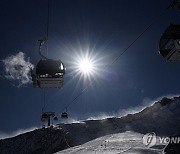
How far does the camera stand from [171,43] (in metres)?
10.9

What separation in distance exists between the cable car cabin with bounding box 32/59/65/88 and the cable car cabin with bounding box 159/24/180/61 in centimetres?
435

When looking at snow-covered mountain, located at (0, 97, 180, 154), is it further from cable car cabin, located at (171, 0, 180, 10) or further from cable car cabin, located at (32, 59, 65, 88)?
cable car cabin, located at (171, 0, 180, 10)

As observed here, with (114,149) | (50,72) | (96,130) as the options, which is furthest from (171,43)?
(96,130)

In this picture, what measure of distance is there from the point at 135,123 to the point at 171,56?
3505 inches

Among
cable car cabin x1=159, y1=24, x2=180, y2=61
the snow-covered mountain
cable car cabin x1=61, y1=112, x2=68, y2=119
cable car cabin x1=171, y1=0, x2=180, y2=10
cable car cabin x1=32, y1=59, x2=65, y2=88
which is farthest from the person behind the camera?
the snow-covered mountain

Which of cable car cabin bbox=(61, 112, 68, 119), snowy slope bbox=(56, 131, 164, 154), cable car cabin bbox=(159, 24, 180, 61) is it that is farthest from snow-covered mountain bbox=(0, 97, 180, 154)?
cable car cabin bbox=(159, 24, 180, 61)

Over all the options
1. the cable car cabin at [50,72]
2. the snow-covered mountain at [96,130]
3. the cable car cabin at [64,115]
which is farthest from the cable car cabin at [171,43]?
the snow-covered mountain at [96,130]

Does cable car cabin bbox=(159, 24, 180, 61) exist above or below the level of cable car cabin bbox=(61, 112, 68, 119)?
below

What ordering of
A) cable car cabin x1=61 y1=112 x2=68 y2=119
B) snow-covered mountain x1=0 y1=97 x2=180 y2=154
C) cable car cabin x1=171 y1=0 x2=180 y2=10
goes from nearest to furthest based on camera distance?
cable car cabin x1=171 y1=0 x2=180 y2=10
cable car cabin x1=61 y1=112 x2=68 y2=119
snow-covered mountain x1=0 y1=97 x2=180 y2=154

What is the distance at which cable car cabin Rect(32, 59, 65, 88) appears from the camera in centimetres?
1338

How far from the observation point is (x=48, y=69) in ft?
43.8

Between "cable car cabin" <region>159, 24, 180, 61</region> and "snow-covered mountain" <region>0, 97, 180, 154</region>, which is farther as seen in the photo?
"snow-covered mountain" <region>0, 97, 180, 154</region>

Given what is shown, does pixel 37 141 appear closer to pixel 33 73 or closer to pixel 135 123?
pixel 135 123

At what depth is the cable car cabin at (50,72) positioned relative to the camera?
13.4m
